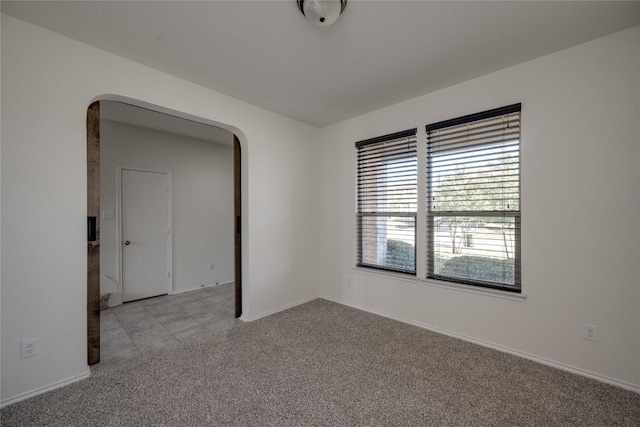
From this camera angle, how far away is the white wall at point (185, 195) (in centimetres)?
378

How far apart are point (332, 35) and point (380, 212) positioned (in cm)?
203

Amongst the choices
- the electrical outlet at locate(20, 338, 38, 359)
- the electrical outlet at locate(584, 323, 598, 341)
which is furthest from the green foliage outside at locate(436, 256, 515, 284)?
the electrical outlet at locate(20, 338, 38, 359)

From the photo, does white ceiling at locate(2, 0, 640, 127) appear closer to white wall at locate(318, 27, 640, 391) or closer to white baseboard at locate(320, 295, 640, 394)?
white wall at locate(318, 27, 640, 391)

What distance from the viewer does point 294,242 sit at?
372 centimetres

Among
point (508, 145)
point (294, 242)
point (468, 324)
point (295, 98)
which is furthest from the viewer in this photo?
point (294, 242)

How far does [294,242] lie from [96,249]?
2115 millimetres

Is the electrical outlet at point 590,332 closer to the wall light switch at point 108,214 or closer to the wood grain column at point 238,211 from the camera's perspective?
the wood grain column at point 238,211

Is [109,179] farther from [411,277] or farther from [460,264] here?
[460,264]

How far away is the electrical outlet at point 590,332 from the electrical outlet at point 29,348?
13.2ft

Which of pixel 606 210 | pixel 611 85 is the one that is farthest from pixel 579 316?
pixel 611 85

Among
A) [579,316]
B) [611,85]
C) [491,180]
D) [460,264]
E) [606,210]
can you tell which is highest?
[611,85]

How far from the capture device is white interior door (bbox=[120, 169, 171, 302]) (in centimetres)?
393

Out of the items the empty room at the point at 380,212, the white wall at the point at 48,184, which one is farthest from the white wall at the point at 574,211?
the white wall at the point at 48,184

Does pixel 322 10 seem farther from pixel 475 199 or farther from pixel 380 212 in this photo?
pixel 380 212
